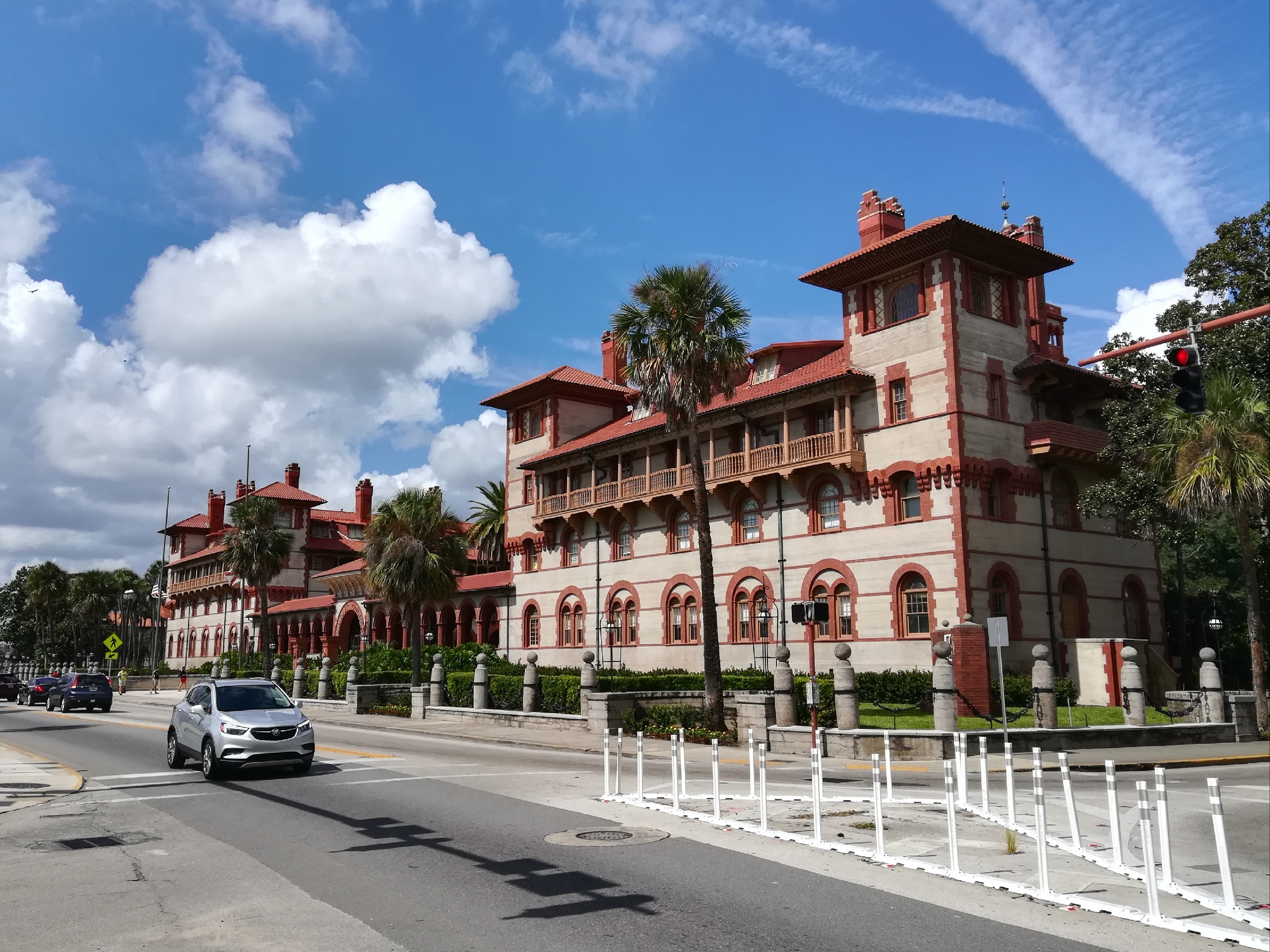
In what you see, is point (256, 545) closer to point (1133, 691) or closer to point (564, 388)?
point (564, 388)

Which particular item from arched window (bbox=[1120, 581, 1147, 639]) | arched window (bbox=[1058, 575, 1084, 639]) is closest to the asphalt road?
arched window (bbox=[1058, 575, 1084, 639])

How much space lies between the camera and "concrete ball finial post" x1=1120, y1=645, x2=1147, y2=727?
23.0 m

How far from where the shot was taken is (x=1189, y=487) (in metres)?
23.2

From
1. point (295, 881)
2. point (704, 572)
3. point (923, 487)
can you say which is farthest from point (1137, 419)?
point (295, 881)

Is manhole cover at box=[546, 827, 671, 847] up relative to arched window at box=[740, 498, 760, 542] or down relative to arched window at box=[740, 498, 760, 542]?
down

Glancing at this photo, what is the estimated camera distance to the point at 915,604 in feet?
104

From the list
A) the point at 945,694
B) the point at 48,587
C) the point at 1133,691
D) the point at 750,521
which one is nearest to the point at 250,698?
Result: the point at 945,694

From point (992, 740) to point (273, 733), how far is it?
14.1m

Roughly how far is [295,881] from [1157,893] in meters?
6.83

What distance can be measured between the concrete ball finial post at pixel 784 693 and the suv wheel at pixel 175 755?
12.0m

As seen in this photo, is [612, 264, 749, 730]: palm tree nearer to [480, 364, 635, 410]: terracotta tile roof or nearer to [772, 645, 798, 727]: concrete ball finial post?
[772, 645, 798, 727]: concrete ball finial post

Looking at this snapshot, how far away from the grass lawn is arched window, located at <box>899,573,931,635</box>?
300cm

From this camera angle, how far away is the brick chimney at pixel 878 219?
36.7 metres

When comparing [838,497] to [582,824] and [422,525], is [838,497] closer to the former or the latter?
[422,525]
